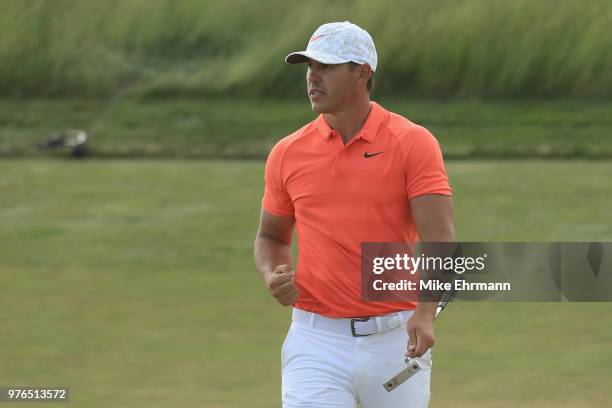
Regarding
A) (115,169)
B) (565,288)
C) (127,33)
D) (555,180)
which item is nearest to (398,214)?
(565,288)

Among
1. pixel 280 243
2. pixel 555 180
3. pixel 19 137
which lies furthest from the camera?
pixel 19 137

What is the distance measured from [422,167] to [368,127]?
0.84 feet

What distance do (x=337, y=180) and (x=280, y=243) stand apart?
17.7 inches

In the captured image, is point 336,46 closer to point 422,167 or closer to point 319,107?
point 319,107

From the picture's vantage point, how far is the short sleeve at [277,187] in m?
4.67

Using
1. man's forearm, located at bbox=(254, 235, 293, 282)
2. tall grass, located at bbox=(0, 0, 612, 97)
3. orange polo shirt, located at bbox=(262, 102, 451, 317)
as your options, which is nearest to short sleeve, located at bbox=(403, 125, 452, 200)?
orange polo shirt, located at bbox=(262, 102, 451, 317)

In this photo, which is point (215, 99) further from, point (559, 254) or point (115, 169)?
point (559, 254)

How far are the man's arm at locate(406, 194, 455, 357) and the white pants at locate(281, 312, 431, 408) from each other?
0.12 meters

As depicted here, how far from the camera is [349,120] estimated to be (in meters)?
4.59

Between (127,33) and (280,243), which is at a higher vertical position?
(127,33)

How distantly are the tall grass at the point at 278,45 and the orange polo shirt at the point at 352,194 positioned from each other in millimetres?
12361

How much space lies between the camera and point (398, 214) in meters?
4.48

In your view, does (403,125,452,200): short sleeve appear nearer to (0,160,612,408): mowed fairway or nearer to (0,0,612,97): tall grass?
(0,160,612,408): mowed fairway

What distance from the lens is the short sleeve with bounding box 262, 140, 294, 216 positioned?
467 centimetres
